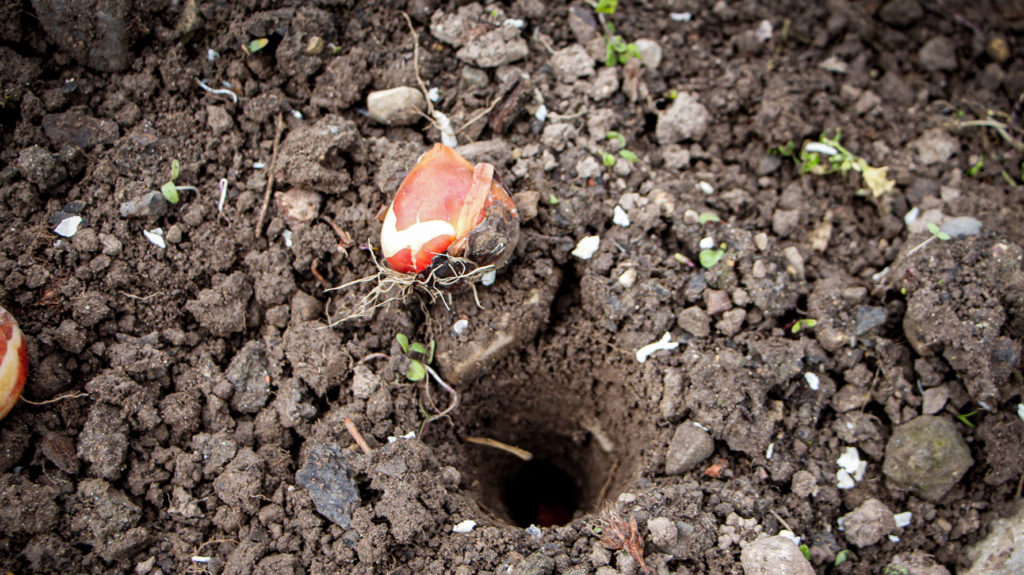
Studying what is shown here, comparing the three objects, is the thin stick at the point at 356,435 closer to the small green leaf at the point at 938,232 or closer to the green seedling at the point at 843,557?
the green seedling at the point at 843,557

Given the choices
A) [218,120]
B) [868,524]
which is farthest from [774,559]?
[218,120]

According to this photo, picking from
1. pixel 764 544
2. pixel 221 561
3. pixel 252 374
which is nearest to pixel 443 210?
pixel 252 374

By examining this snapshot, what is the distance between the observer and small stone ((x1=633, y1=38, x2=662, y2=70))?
3.18 m

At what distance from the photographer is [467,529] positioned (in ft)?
7.94

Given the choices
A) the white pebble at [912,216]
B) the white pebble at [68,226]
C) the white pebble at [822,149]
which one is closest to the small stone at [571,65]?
the white pebble at [822,149]

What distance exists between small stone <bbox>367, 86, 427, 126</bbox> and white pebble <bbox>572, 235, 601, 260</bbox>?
0.94m

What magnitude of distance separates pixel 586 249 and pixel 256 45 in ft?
5.71

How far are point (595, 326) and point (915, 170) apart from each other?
1752mm

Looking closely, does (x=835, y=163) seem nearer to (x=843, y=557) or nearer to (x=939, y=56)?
(x=939, y=56)

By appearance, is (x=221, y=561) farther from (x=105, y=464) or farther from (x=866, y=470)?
(x=866, y=470)

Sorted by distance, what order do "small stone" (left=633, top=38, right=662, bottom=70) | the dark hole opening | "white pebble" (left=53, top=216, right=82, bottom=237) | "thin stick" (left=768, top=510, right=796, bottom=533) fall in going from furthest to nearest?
the dark hole opening → "small stone" (left=633, top=38, right=662, bottom=70) → "white pebble" (left=53, top=216, right=82, bottom=237) → "thin stick" (left=768, top=510, right=796, bottom=533)

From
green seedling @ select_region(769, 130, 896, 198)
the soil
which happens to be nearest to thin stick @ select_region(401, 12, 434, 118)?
the soil

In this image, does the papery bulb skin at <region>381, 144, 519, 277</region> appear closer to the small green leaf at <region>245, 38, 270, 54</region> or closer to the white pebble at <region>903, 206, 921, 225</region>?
the small green leaf at <region>245, 38, 270, 54</region>

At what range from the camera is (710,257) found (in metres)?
2.83
